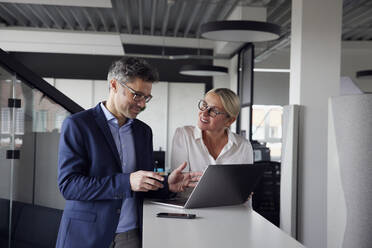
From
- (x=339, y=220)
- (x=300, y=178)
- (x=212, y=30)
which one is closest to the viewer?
(x=339, y=220)

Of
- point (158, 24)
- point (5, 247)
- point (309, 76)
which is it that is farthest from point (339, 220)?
point (158, 24)

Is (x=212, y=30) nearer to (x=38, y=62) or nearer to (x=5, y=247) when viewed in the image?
(x=5, y=247)

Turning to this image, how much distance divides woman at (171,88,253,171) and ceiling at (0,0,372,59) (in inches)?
220

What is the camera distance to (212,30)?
6.34 m

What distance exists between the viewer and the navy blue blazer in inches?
88.1

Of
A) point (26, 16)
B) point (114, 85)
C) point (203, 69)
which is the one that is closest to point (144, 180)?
point (114, 85)

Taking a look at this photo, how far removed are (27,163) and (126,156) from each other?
1282 millimetres

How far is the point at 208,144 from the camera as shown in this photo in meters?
3.25

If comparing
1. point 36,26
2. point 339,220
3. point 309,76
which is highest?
point 36,26

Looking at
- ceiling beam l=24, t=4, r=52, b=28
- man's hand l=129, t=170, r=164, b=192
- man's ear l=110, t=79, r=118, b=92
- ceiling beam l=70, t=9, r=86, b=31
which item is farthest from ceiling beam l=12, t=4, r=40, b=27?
man's hand l=129, t=170, r=164, b=192

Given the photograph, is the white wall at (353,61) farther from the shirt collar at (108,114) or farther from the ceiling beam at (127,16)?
the shirt collar at (108,114)

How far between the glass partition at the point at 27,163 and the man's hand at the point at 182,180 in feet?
4.00

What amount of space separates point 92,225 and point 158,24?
1095cm

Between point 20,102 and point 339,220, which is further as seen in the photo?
point 20,102
